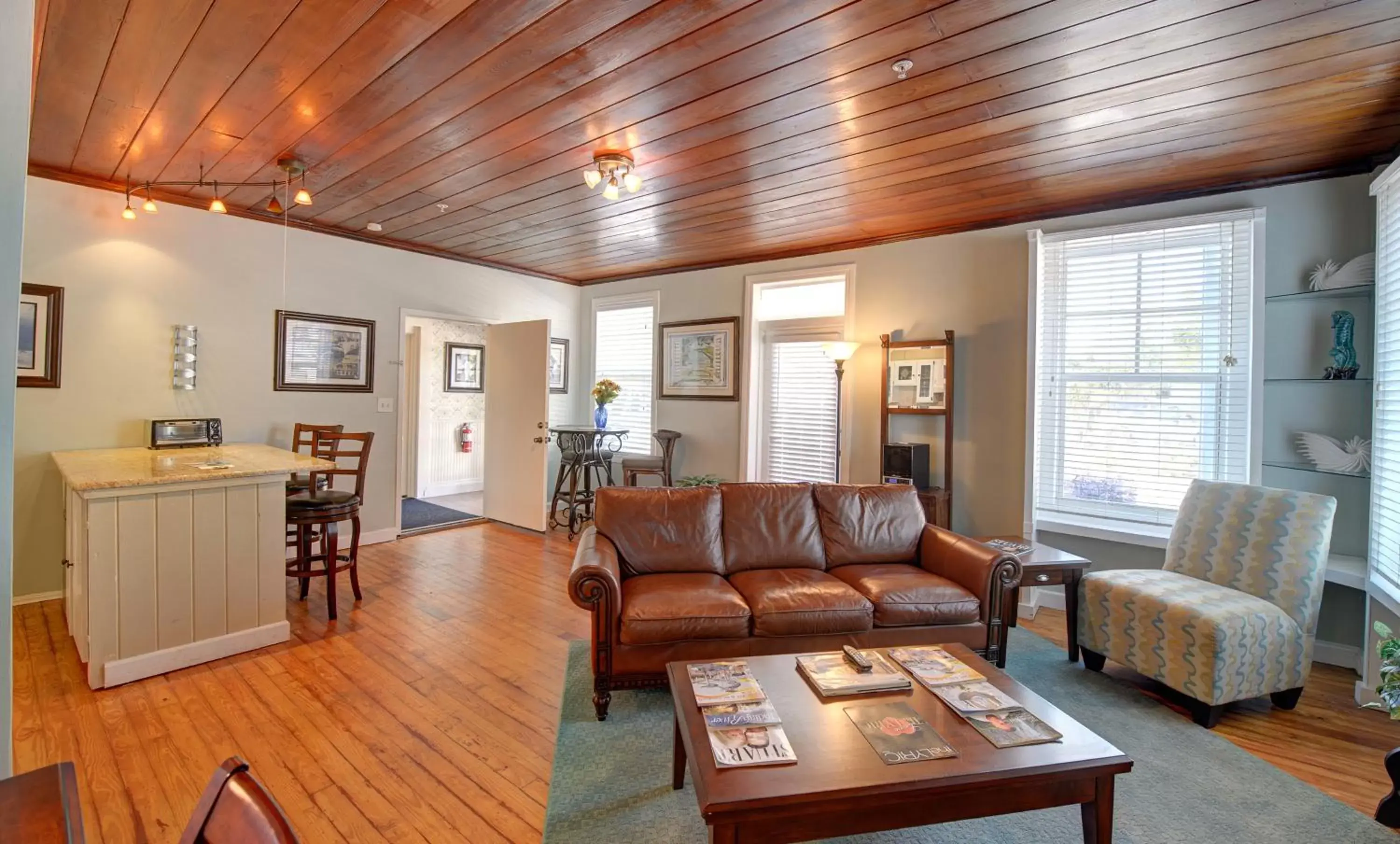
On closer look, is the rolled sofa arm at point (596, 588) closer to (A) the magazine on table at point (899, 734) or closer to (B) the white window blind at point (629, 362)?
(A) the magazine on table at point (899, 734)

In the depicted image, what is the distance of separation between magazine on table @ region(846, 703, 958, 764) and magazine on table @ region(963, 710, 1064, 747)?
14 cm

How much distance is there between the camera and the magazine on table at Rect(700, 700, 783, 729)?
164 cm

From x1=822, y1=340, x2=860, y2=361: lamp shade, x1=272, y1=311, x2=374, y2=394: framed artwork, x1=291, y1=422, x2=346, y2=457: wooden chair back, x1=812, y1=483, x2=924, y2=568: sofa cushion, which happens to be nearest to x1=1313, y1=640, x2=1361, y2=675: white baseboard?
x1=812, y1=483, x2=924, y2=568: sofa cushion

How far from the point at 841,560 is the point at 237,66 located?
347 centimetres

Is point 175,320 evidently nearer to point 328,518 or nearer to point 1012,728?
point 328,518

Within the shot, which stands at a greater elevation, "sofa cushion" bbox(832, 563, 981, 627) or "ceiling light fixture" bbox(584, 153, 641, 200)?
"ceiling light fixture" bbox(584, 153, 641, 200)

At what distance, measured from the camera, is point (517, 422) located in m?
5.60

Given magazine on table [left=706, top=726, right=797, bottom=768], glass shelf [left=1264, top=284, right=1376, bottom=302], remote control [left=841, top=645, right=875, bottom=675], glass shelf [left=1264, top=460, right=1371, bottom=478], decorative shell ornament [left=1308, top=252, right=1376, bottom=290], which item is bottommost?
magazine on table [left=706, top=726, right=797, bottom=768]

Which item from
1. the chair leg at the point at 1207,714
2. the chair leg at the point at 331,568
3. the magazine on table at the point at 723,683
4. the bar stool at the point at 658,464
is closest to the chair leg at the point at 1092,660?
the chair leg at the point at 1207,714

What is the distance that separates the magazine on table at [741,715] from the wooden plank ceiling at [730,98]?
2157 millimetres

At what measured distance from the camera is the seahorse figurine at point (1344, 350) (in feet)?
9.75

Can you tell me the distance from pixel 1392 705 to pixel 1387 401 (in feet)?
5.35

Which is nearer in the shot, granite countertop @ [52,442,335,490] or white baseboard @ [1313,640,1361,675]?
granite countertop @ [52,442,335,490]

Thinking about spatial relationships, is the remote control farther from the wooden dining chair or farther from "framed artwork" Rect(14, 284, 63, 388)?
"framed artwork" Rect(14, 284, 63, 388)
